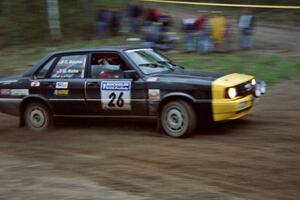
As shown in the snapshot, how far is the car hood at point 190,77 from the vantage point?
27.6ft

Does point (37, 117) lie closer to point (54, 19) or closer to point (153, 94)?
point (153, 94)

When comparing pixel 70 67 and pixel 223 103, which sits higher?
pixel 70 67

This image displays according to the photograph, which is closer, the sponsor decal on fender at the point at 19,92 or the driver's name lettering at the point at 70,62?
the driver's name lettering at the point at 70,62

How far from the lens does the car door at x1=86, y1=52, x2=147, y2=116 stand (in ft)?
28.9

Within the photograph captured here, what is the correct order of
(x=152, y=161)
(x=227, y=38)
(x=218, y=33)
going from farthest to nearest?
(x=227, y=38), (x=218, y=33), (x=152, y=161)

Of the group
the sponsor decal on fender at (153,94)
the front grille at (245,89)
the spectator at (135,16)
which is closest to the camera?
the front grille at (245,89)

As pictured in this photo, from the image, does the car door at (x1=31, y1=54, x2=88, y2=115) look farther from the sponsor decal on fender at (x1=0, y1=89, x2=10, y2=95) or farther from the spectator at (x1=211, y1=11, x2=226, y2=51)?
the spectator at (x1=211, y1=11, x2=226, y2=51)

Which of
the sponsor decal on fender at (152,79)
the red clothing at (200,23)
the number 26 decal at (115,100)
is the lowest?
the number 26 decal at (115,100)

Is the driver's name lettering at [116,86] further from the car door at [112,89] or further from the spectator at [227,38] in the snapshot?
the spectator at [227,38]

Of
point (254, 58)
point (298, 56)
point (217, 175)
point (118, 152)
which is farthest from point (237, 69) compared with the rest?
point (217, 175)

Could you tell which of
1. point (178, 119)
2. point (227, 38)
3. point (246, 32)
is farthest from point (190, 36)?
point (178, 119)

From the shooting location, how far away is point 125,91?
29.1 feet

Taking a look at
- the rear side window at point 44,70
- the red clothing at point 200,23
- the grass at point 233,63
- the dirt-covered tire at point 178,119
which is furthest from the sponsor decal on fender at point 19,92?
the red clothing at point 200,23

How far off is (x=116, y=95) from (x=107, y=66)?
1.95 feet
